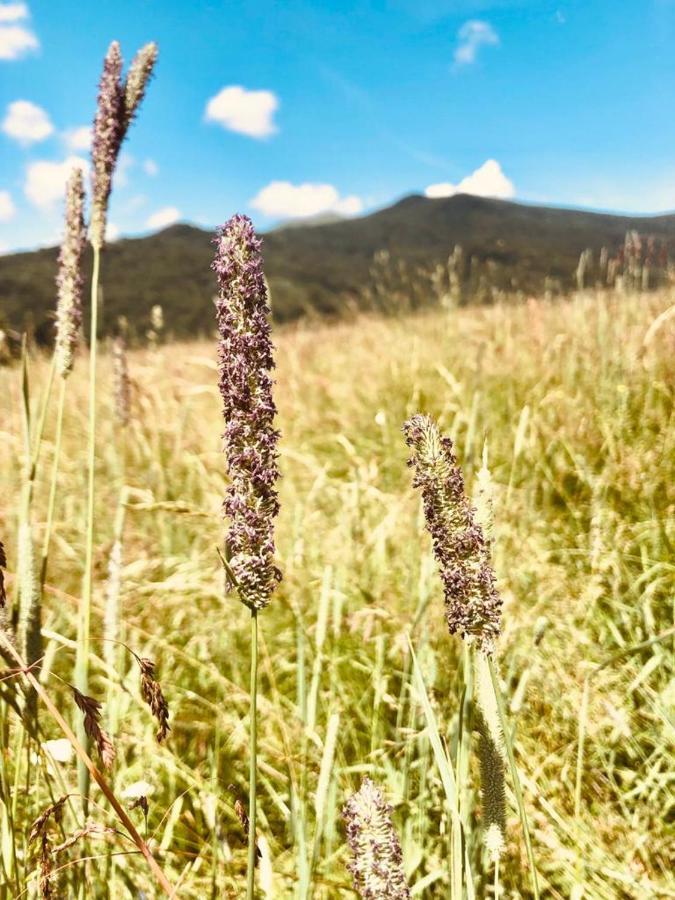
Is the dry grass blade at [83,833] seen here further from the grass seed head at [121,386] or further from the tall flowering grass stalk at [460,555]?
the grass seed head at [121,386]

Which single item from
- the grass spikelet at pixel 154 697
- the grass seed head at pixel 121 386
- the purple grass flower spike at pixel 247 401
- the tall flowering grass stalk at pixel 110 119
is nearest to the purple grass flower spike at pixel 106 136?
the tall flowering grass stalk at pixel 110 119

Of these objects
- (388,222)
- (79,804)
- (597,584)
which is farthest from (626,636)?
(388,222)

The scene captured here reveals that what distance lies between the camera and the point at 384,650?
252 centimetres

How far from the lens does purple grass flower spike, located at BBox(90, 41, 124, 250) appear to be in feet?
5.19

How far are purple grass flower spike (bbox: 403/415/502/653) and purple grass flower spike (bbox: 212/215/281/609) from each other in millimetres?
201

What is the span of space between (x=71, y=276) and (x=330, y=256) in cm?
3332

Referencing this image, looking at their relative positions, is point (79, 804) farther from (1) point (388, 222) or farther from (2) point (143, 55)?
(1) point (388, 222)

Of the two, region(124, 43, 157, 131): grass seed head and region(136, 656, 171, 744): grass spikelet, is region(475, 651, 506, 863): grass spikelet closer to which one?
region(136, 656, 171, 744): grass spikelet

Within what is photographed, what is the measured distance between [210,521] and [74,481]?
148 cm

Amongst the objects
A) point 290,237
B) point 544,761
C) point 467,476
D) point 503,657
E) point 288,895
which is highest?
→ point 290,237

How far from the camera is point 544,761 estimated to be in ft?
6.19

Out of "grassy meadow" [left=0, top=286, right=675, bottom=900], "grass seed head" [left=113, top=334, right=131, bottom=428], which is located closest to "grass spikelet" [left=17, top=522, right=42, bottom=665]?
"grassy meadow" [left=0, top=286, right=675, bottom=900]

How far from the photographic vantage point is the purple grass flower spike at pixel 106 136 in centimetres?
158

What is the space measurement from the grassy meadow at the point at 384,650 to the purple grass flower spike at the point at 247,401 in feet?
0.28
